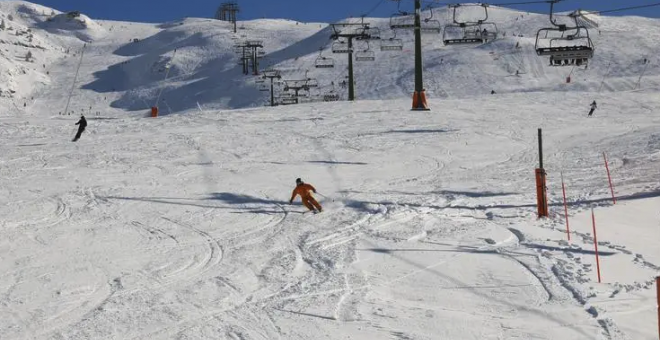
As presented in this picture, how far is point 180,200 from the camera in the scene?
14.6m

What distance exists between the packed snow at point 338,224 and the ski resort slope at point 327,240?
4cm

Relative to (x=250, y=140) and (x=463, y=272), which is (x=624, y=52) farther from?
(x=463, y=272)

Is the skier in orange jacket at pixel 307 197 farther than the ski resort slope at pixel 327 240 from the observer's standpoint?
Yes

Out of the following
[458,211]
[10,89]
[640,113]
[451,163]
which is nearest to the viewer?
[458,211]

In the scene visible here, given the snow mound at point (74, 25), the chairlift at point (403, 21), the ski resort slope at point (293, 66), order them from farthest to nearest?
1. the snow mound at point (74, 25)
2. the ski resort slope at point (293, 66)
3. the chairlift at point (403, 21)

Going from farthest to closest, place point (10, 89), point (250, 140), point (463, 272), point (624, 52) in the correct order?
point (10, 89) < point (624, 52) < point (250, 140) < point (463, 272)

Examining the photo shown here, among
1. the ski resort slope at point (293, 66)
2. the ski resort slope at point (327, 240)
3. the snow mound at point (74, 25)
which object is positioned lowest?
the ski resort slope at point (327, 240)

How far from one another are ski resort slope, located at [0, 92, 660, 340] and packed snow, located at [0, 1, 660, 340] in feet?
0.14

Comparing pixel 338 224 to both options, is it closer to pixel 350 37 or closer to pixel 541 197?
pixel 541 197

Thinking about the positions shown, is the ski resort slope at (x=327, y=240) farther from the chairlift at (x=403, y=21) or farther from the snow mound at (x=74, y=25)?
the snow mound at (x=74, y=25)

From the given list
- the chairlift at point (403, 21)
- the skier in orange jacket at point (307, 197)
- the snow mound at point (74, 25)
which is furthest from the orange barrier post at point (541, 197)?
the snow mound at point (74, 25)

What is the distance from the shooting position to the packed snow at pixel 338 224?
738cm

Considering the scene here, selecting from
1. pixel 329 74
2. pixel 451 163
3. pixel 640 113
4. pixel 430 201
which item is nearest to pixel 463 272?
pixel 430 201

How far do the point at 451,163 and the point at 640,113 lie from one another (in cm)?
1593
